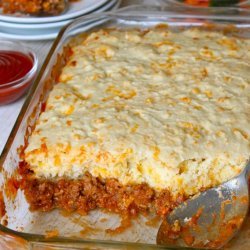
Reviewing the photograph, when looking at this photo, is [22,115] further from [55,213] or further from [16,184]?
[55,213]

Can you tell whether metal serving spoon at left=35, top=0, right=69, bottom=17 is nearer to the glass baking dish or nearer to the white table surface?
the glass baking dish

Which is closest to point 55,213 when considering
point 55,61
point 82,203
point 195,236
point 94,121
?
point 82,203

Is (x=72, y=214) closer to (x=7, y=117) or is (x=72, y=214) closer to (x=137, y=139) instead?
(x=137, y=139)

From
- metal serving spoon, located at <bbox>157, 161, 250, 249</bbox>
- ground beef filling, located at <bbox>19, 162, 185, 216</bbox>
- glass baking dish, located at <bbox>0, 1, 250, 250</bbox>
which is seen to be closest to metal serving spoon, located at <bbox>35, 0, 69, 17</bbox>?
glass baking dish, located at <bbox>0, 1, 250, 250</bbox>

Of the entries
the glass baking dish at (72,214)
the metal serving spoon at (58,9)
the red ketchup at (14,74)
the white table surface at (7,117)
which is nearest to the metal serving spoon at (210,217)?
the glass baking dish at (72,214)

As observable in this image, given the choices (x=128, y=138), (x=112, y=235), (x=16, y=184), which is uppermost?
(x=128, y=138)

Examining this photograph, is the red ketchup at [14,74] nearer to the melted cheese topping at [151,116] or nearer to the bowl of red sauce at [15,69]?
the bowl of red sauce at [15,69]

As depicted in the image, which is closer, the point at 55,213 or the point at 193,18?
the point at 55,213
